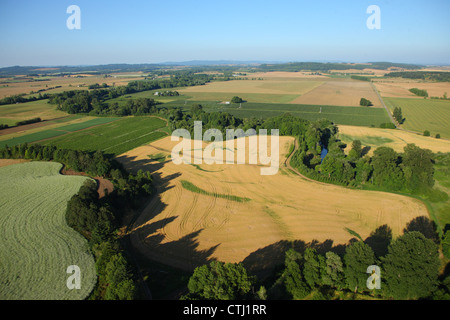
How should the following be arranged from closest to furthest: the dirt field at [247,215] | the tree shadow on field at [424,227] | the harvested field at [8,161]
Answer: the dirt field at [247,215] → the tree shadow on field at [424,227] → the harvested field at [8,161]

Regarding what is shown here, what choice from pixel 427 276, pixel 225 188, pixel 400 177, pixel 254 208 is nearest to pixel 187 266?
pixel 254 208

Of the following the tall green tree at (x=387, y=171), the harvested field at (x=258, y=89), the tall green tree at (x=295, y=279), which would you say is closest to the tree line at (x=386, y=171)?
the tall green tree at (x=387, y=171)

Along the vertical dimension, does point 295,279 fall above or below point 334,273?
below

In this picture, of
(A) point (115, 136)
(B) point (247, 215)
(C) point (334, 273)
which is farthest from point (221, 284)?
(A) point (115, 136)

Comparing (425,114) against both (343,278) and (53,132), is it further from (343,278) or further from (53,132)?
(53,132)

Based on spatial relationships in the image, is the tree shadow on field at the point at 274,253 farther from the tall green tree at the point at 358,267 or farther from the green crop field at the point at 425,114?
the green crop field at the point at 425,114
